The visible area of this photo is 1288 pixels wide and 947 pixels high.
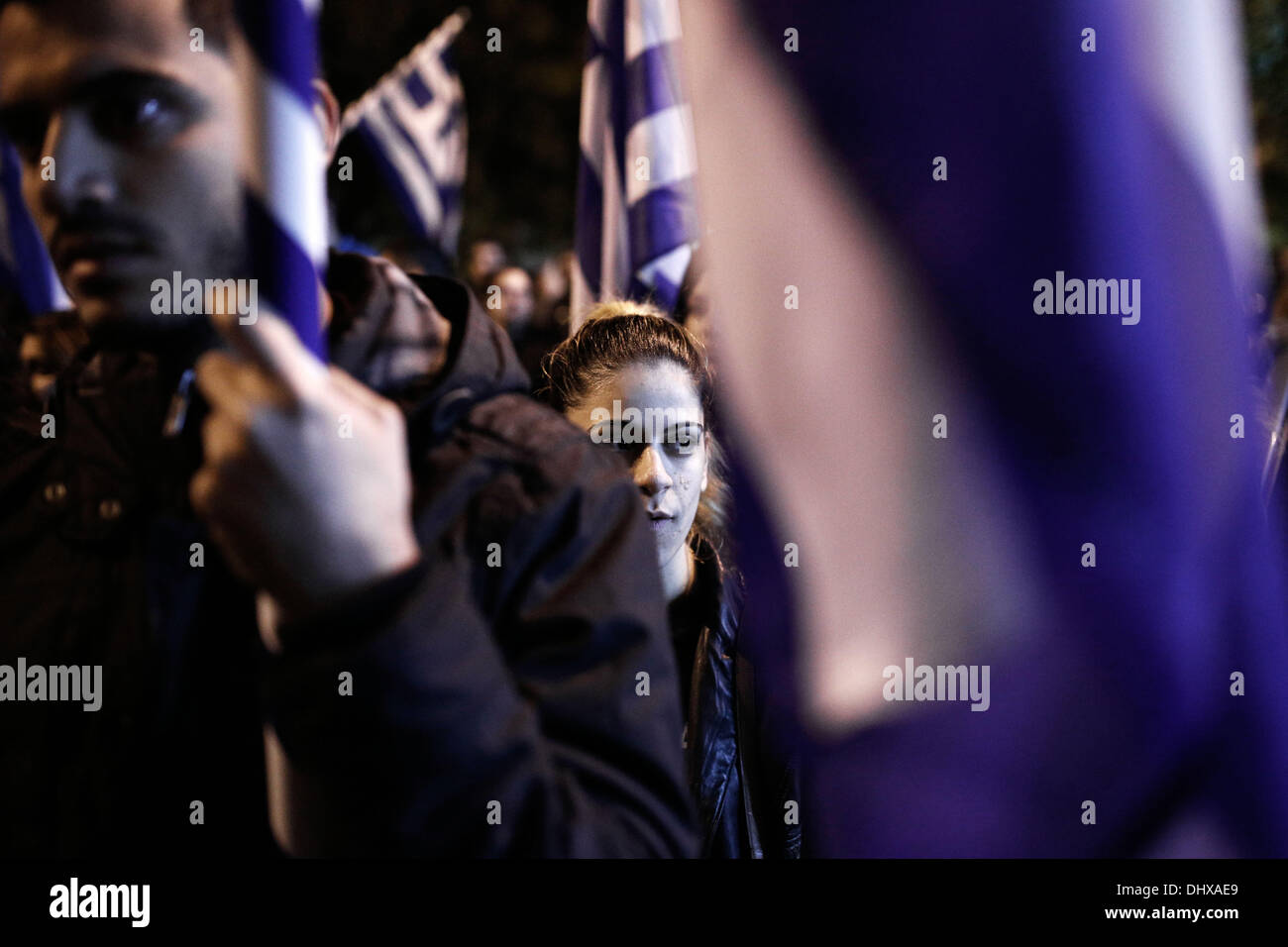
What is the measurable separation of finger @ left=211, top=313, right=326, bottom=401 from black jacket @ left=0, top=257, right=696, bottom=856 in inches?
7.3

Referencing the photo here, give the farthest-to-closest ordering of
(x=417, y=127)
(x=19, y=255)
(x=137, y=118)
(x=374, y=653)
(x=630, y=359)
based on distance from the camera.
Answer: (x=417, y=127) < (x=19, y=255) < (x=630, y=359) < (x=137, y=118) < (x=374, y=653)

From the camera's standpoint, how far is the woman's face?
243 cm

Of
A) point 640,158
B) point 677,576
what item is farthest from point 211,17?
point 640,158

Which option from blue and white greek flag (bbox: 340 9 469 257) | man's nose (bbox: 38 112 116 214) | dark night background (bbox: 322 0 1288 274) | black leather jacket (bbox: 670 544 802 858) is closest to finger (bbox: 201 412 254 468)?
man's nose (bbox: 38 112 116 214)

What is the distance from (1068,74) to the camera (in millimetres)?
1025

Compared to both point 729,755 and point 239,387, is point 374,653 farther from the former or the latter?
point 729,755

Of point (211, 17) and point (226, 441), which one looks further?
point (211, 17)

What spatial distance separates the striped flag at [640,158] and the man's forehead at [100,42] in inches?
88.5

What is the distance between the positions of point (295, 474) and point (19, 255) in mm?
4497

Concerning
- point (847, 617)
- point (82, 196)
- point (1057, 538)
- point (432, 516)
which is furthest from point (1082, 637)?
point (82, 196)

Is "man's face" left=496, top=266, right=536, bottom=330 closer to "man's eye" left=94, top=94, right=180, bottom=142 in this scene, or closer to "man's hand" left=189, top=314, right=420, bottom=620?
"man's eye" left=94, top=94, right=180, bottom=142

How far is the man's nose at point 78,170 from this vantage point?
128cm

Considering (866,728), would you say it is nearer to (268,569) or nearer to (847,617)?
(847,617)

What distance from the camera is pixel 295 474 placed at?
2.99ft
